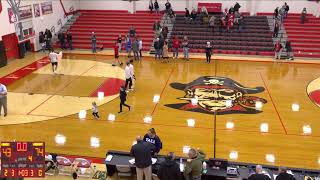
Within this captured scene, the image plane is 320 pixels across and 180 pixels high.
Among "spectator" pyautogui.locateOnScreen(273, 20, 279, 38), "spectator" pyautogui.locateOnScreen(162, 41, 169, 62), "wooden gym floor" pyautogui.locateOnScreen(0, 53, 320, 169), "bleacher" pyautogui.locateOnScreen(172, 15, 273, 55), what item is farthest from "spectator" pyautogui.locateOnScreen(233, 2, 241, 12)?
"wooden gym floor" pyautogui.locateOnScreen(0, 53, 320, 169)

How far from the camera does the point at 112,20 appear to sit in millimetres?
29859

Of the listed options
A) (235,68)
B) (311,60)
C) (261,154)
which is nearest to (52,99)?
(261,154)

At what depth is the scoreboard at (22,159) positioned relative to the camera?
7699mm

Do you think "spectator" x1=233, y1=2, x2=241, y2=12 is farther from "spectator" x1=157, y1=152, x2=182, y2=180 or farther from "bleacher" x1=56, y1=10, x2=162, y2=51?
"spectator" x1=157, y1=152, x2=182, y2=180

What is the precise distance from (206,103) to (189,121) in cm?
210

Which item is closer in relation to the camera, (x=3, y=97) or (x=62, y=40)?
(x=3, y=97)

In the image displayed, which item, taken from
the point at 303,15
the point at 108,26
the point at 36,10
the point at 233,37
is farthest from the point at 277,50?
the point at 36,10

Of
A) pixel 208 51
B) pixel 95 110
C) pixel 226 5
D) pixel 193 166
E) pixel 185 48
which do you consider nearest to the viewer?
pixel 193 166

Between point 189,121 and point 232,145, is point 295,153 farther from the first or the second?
point 189,121

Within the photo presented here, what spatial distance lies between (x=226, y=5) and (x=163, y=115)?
18.5 meters

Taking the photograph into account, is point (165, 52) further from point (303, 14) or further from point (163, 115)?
point (303, 14)

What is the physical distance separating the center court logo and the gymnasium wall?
508 inches

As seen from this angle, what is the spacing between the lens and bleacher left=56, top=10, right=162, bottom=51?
27.3 meters

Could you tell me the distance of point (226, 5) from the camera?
29.9 meters
